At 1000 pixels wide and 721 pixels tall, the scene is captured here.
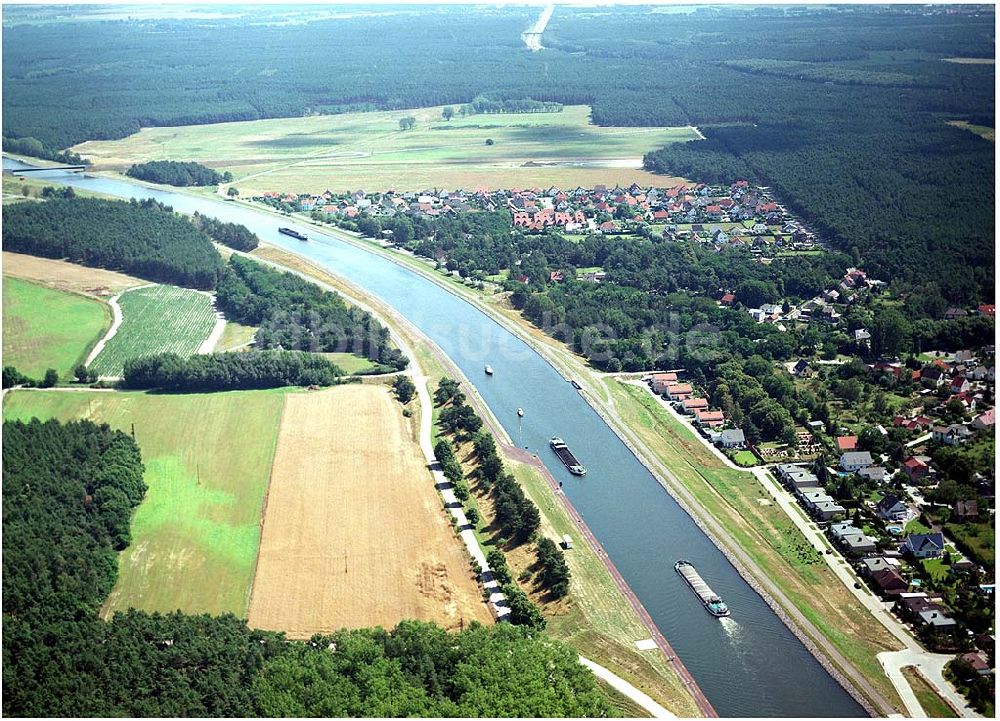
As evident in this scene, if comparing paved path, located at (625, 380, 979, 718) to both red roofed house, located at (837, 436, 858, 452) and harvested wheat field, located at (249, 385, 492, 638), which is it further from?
harvested wheat field, located at (249, 385, 492, 638)

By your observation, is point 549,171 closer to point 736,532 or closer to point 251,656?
point 736,532

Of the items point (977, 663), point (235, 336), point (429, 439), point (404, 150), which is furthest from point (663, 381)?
point (404, 150)

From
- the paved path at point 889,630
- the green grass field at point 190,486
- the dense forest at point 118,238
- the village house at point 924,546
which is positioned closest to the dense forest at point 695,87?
the paved path at point 889,630

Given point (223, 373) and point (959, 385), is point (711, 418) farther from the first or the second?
point (223, 373)

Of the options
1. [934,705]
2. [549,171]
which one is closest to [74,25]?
[549,171]

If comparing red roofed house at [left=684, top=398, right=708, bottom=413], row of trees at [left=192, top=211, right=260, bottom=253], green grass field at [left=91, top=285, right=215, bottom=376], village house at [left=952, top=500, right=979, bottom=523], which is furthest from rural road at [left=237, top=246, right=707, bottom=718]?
village house at [left=952, top=500, right=979, bottom=523]
